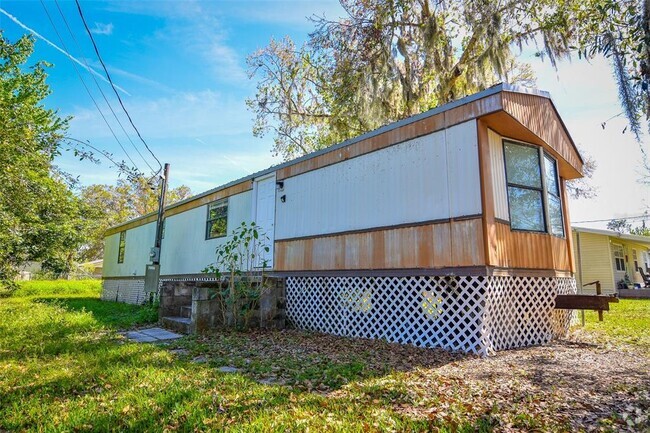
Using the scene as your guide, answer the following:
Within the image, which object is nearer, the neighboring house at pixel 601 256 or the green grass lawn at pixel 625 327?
the green grass lawn at pixel 625 327

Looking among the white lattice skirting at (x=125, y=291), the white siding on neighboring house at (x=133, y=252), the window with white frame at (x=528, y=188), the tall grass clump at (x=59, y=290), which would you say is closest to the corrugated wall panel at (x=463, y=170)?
the window with white frame at (x=528, y=188)

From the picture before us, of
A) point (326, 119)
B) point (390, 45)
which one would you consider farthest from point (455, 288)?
point (326, 119)

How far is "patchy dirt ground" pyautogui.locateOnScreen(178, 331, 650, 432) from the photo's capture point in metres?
2.77

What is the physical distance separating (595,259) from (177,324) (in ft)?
57.6

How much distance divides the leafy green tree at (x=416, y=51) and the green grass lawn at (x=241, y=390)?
9.32 m

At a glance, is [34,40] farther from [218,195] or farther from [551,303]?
[551,303]

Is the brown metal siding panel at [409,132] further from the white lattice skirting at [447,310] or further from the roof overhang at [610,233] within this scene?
the roof overhang at [610,233]

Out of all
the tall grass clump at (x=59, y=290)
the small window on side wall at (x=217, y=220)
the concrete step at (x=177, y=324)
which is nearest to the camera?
the concrete step at (x=177, y=324)

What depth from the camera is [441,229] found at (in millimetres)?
5625

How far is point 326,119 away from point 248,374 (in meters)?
14.4

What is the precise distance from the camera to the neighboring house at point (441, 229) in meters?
5.35

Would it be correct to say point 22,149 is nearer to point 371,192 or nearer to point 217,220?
point 217,220

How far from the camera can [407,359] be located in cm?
475

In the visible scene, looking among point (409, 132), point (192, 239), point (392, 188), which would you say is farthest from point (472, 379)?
point (192, 239)
